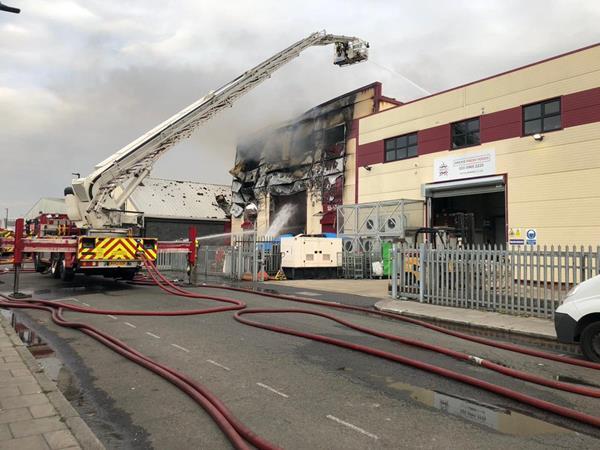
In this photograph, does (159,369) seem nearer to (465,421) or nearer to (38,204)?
(465,421)

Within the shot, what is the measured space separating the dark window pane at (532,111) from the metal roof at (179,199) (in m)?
29.9

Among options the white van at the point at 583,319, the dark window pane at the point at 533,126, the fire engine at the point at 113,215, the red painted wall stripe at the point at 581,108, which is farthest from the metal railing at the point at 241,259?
the white van at the point at 583,319

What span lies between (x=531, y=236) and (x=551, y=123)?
4.51 metres

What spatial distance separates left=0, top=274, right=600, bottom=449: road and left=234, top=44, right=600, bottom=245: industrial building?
10.4m

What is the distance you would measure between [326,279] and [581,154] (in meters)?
11.1

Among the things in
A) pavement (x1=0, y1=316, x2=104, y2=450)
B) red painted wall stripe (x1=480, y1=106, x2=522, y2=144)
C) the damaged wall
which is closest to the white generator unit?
the damaged wall

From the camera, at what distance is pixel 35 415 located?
13.0 ft

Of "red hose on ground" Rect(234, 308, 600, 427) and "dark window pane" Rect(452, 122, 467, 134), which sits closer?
"red hose on ground" Rect(234, 308, 600, 427)

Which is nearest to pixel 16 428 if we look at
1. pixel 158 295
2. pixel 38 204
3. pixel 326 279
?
pixel 158 295

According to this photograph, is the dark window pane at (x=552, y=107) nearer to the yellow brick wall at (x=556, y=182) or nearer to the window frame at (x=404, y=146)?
the yellow brick wall at (x=556, y=182)

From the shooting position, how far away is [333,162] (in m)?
29.0

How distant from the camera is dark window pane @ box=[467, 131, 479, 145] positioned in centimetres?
2132

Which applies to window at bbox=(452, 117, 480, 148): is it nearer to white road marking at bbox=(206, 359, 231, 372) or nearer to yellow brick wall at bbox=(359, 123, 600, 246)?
yellow brick wall at bbox=(359, 123, 600, 246)

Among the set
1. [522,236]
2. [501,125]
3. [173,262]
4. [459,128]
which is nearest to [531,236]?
[522,236]
